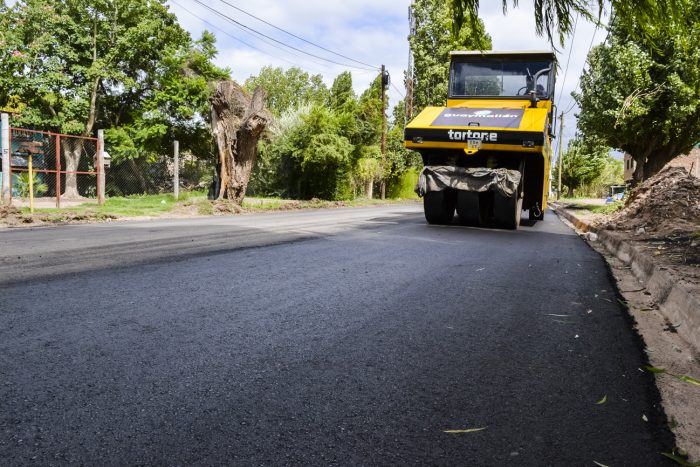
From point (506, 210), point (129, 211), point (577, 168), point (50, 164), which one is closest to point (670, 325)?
point (506, 210)

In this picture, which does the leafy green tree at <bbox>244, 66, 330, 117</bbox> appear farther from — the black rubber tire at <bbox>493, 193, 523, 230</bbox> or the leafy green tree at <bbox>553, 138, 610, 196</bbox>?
the black rubber tire at <bbox>493, 193, 523, 230</bbox>

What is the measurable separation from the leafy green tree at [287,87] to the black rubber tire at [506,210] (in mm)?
65622

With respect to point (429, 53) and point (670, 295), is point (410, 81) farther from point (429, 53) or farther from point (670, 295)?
point (670, 295)

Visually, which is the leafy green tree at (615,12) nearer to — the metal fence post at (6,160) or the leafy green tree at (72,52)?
the metal fence post at (6,160)

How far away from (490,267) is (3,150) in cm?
1107

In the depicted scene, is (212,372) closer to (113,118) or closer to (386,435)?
(386,435)

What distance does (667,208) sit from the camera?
349 inches

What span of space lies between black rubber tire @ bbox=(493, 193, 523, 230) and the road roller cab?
2 cm

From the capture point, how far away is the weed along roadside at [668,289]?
2225mm

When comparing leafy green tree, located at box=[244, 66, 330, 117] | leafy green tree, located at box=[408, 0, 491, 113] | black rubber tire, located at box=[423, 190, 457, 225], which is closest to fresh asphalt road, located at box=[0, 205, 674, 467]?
black rubber tire, located at box=[423, 190, 457, 225]

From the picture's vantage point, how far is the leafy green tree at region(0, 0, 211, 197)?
23.2 meters

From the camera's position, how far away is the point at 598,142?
23688 mm

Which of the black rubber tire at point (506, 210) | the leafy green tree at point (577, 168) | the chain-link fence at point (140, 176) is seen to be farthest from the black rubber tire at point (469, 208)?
the leafy green tree at point (577, 168)

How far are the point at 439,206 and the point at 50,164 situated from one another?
1527cm
